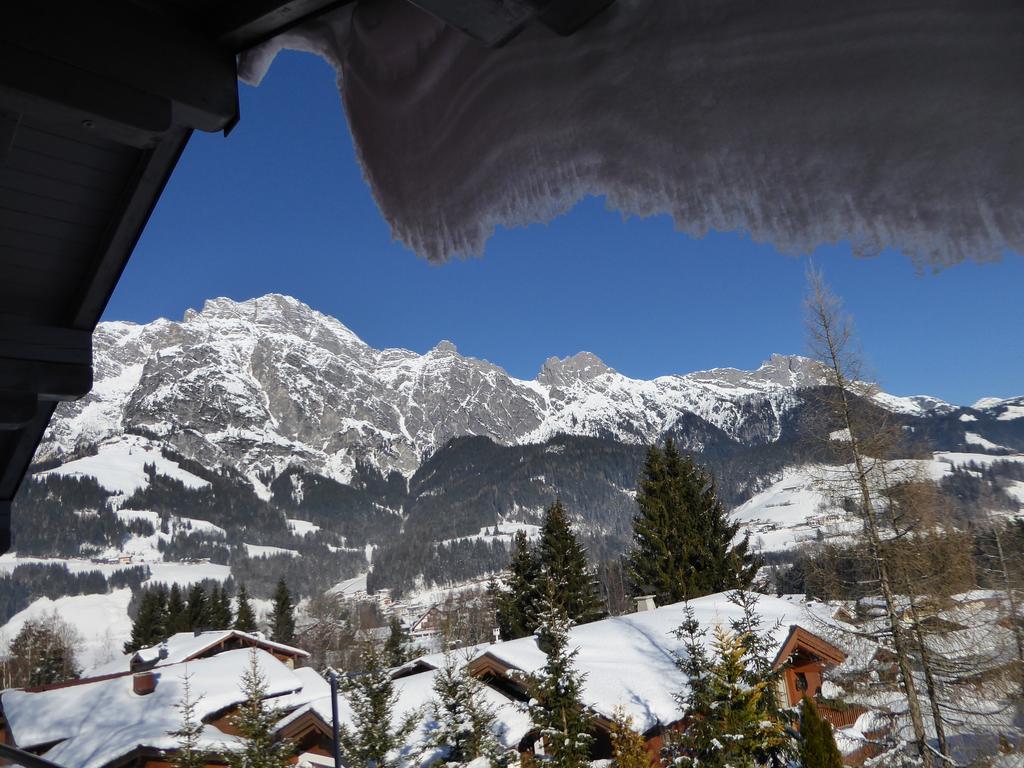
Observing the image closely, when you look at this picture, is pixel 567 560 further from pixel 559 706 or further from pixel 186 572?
pixel 186 572

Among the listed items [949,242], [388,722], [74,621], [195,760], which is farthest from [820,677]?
[74,621]

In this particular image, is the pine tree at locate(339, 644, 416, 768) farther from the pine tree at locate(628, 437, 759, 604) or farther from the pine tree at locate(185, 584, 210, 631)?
the pine tree at locate(185, 584, 210, 631)

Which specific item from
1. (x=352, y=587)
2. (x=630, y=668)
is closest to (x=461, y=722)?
(x=630, y=668)

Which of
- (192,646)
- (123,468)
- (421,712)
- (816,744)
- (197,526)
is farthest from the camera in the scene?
(123,468)

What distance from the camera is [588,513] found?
199500 mm

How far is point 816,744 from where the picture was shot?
393 inches

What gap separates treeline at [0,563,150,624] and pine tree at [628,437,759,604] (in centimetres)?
12651

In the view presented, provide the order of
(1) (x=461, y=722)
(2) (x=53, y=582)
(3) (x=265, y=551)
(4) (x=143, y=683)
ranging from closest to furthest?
(1) (x=461, y=722), (4) (x=143, y=683), (2) (x=53, y=582), (3) (x=265, y=551)

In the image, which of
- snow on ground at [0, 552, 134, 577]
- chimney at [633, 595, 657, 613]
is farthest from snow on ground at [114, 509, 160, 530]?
chimney at [633, 595, 657, 613]

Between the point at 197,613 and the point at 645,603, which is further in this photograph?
the point at 197,613

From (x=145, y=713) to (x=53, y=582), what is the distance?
136m

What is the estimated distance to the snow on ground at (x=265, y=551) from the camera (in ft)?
548

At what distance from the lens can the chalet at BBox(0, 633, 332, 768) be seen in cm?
1509

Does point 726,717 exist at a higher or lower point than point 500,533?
lower
